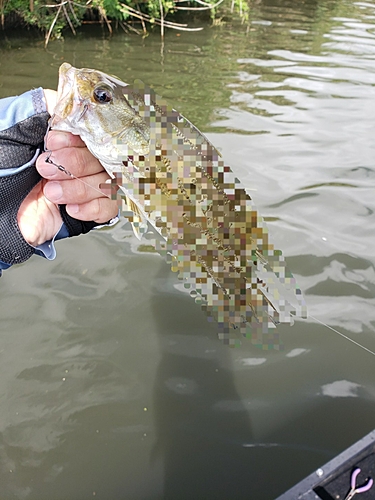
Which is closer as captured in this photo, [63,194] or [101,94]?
[101,94]

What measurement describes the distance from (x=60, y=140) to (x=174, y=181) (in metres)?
0.51

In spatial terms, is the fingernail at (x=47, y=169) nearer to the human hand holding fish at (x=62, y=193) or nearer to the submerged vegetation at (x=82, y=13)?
the human hand holding fish at (x=62, y=193)

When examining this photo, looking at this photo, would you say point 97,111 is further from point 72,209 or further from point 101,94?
point 72,209

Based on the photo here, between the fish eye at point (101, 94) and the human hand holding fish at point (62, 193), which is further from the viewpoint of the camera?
the human hand holding fish at point (62, 193)

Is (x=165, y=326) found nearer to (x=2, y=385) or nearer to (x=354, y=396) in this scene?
(x=2, y=385)

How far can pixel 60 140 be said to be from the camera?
1.64 meters

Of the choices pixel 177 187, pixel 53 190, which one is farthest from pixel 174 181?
pixel 53 190

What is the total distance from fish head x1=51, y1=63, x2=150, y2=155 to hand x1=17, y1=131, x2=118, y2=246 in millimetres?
130

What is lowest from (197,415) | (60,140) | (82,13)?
(197,415)

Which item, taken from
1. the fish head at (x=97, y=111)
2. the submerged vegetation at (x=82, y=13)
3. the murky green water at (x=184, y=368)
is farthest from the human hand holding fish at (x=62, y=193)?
the submerged vegetation at (x=82, y=13)

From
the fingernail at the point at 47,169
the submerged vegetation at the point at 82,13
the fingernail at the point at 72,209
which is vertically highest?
the submerged vegetation at the point at 82,13

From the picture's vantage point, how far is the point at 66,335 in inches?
123

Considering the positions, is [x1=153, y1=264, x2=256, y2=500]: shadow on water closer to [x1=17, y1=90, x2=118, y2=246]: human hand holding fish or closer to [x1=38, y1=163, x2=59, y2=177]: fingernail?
[x1=17, y1=90, x2=118, y2=246]: human hand holding fish

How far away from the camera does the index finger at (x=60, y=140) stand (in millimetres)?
1624
